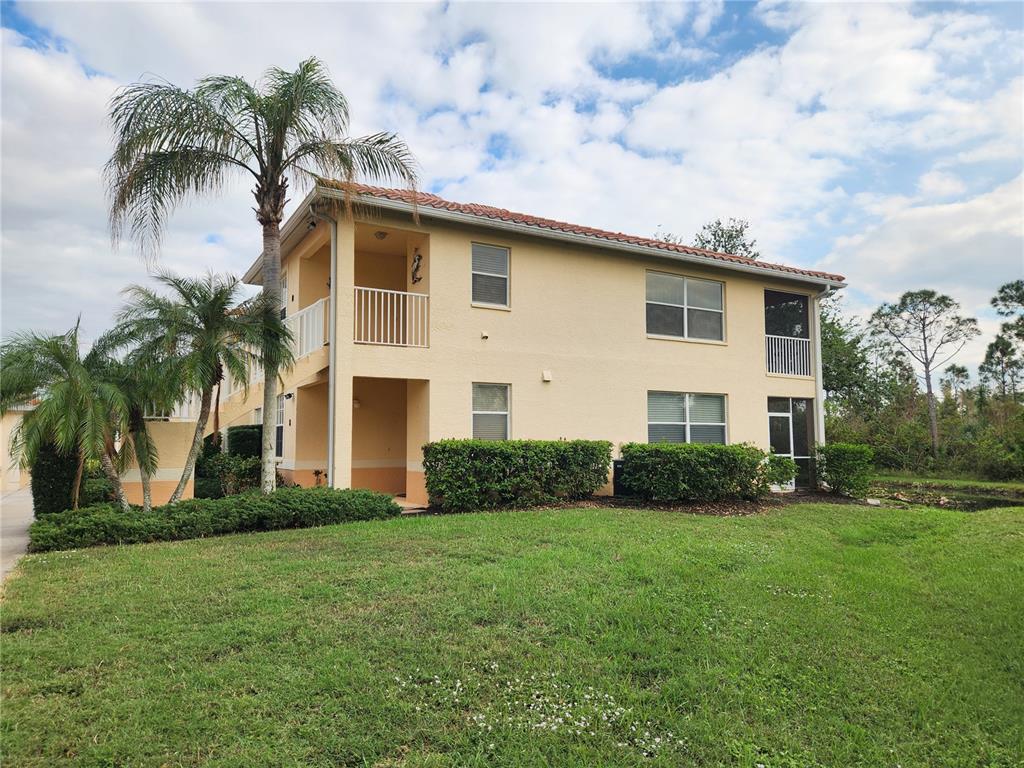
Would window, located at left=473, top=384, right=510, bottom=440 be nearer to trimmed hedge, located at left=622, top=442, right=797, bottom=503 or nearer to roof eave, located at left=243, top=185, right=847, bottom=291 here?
trimmed hedge, located at left=622, top=442, right=797, bottom=503

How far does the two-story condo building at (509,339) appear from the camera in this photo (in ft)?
38.8

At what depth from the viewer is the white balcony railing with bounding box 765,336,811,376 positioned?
16.6m

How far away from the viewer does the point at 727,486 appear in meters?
12.3

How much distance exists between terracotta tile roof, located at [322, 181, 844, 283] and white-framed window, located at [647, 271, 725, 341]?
750mm

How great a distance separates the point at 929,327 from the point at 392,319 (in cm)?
2957

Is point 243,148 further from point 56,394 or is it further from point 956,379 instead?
point 956,379

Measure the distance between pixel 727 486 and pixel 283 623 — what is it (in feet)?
31.5

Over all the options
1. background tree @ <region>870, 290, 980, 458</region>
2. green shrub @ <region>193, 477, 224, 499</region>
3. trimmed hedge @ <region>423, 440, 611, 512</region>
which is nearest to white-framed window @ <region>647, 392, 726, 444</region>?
trimmed hedge @ <region>423, 440, 611, 512</region>

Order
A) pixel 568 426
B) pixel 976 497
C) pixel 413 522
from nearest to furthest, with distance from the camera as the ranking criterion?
pixel 413 522, pixel 568 426, pixel 976 497

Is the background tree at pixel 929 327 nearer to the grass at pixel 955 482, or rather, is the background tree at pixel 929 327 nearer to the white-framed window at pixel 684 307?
the grass at pixel 955 482

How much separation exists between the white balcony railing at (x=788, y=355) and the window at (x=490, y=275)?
7.76 meters

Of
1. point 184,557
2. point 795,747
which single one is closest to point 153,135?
point 184,557

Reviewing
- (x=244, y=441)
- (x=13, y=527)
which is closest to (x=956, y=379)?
(x=244, y=441)

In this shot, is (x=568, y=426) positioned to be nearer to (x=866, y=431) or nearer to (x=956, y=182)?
(x=956, y=182)
